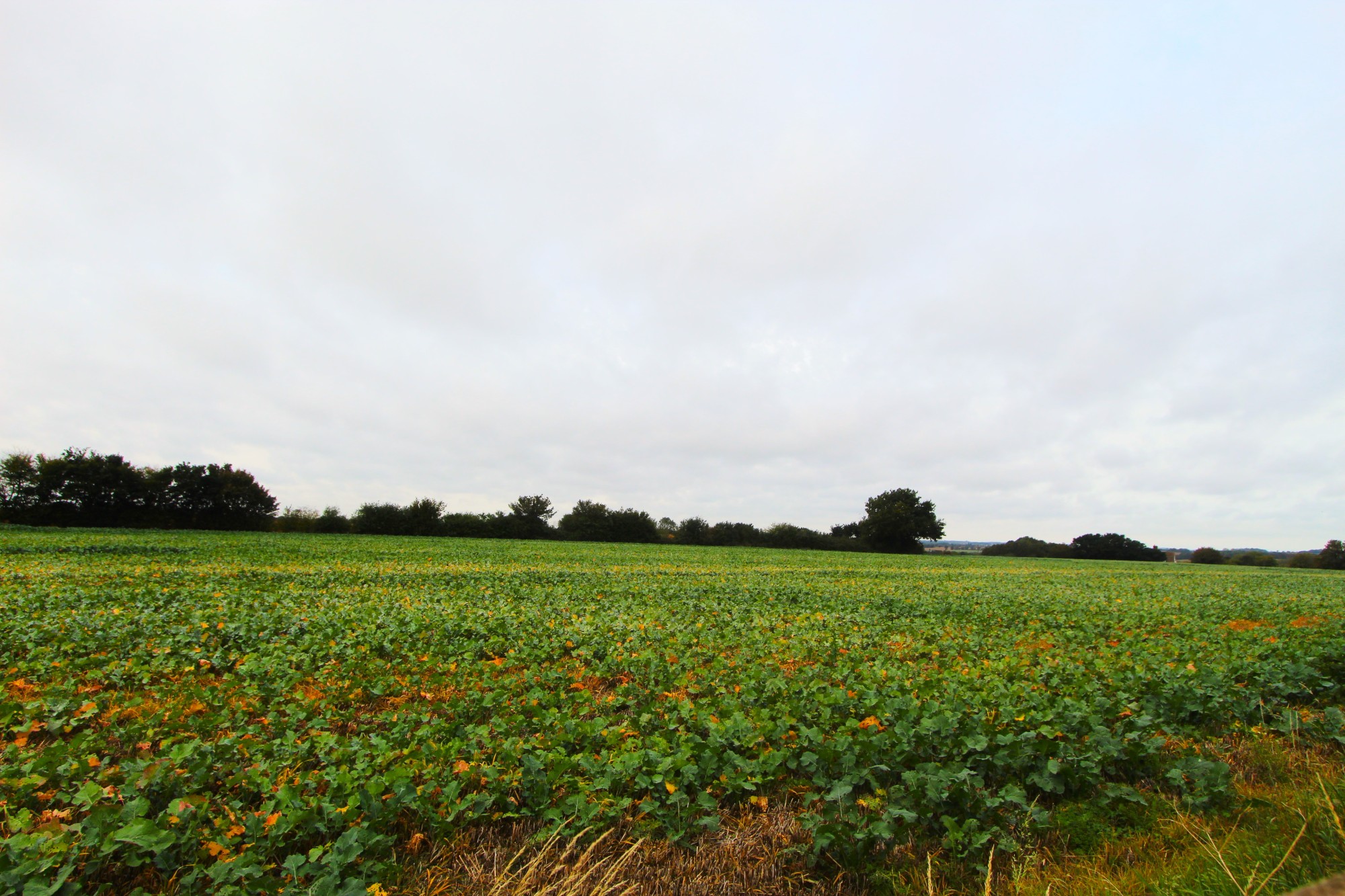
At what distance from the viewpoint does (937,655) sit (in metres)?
8.27

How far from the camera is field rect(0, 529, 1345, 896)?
11.1ft

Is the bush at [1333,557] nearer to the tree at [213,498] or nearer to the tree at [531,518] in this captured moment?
the tree at [531,518]

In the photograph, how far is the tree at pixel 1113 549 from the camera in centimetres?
8312

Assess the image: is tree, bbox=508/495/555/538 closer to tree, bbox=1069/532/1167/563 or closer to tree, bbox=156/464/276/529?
tree, bbox=156/464/276/529

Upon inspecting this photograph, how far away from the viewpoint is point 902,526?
80.6 m

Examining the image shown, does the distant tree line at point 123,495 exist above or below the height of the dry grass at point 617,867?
above

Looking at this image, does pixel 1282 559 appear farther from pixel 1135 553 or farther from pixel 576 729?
pixel 576 729

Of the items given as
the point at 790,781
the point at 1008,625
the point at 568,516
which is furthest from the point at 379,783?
the point at 568,516

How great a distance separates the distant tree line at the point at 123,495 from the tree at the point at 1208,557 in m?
119

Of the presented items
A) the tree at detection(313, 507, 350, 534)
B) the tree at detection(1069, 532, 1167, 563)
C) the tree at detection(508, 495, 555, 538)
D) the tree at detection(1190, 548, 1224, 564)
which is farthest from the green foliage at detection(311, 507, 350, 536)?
the tree at detection(1190, 548, 1224, 564)

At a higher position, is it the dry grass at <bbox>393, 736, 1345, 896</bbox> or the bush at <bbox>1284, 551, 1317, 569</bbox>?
the bush at <bbox>1284, 551, 1317, 569</bbox>

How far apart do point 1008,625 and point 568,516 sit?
6775 cm

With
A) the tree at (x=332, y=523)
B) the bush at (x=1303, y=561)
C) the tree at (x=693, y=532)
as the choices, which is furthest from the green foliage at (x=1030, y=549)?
the tree at (x=332, y=523)

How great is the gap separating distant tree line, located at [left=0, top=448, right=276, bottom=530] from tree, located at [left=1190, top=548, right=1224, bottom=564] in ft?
391
